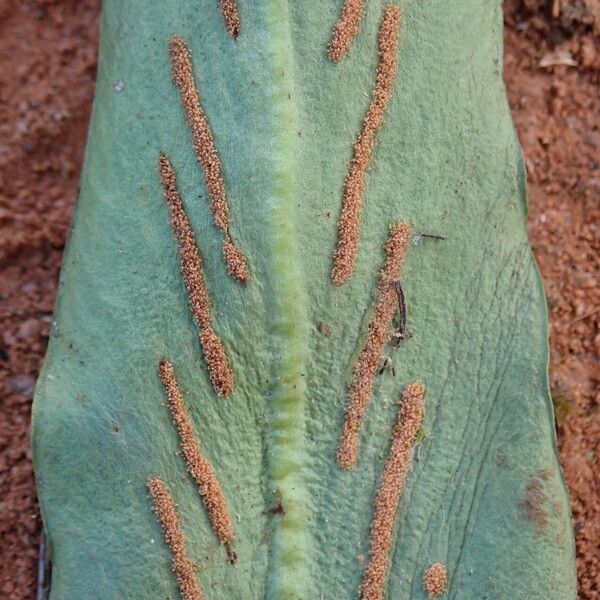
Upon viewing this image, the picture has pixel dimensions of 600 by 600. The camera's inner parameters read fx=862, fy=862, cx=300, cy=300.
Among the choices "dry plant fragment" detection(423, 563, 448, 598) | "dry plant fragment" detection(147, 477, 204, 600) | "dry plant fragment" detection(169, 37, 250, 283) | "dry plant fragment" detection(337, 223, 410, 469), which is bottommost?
"dry plant fragment" detection(423, 563, 448, 598)

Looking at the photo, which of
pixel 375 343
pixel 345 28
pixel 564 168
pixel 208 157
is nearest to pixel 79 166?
pixel 208 157

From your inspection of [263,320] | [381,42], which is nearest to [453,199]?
[381,42]

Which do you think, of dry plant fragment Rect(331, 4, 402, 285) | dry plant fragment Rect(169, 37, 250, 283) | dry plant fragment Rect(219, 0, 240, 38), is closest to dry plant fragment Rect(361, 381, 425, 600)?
dry plant fragment Rect(331, 4, 402, 285)

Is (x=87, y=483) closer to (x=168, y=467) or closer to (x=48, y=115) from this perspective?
(x=168, y=467)

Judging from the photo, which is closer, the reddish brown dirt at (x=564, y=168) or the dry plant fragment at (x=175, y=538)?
the dry plant fragment at (x=175, y=538)

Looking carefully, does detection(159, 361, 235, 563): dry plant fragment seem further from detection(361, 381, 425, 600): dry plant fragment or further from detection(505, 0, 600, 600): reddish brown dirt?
detection(505, 0, 600, 600): reddish brown dirt

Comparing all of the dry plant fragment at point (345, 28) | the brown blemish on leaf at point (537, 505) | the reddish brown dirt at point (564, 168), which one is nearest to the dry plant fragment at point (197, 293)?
the dry plant fragment at point (345, 28)

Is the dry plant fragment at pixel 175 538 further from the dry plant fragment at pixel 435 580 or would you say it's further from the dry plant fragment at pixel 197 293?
the dry plant fragment at pixel 435 580
